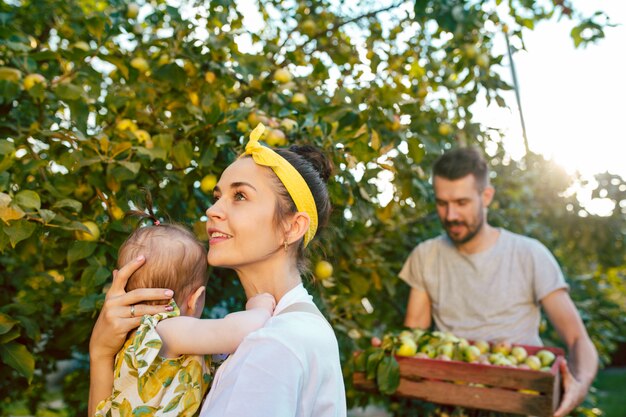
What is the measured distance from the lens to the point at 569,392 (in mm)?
2469

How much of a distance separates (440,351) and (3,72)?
1946 mm

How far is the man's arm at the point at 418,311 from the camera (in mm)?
3232

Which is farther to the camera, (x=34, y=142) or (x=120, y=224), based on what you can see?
(x=34, y=142)

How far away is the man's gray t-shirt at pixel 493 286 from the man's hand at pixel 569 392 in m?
0.46

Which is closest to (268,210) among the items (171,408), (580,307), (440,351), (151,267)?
(151,267)

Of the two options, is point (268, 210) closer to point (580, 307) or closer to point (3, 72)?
point (3, 72)

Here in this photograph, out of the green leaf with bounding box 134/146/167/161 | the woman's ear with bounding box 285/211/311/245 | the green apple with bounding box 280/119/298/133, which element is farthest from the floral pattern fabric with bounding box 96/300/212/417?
the green apple with bounding box 280/119/298/133

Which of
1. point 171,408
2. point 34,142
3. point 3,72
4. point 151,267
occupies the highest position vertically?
point 3,72

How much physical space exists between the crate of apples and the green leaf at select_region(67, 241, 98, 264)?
3.70ft

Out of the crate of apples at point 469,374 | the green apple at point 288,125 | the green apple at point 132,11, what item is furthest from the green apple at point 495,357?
the green apple at point 132,11

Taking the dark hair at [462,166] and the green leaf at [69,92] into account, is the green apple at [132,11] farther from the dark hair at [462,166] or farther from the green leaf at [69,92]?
the dark hair at [462,166]

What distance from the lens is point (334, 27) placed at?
2963mm

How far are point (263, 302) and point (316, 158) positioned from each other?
478 millimetres

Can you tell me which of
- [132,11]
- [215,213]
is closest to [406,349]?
[215,213]
